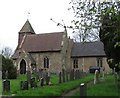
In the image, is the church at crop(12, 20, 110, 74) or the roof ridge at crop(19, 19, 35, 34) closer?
the church at crop(12, 20, 110, 74)

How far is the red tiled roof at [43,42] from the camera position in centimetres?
5119

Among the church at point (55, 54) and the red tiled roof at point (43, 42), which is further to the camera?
the red tiled roof at point (43, 42)

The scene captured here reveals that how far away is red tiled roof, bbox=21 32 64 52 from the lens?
5119 cm

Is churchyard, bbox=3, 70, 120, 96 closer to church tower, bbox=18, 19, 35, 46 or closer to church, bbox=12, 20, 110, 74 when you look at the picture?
church, bbox=12, 20, 110, 74

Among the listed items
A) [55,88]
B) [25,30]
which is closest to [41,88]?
[55,88]

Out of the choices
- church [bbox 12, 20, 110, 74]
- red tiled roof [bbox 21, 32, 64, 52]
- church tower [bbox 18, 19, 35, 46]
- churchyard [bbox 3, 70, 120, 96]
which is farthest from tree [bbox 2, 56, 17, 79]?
church tower [bbox 18, 19, 35, 46]

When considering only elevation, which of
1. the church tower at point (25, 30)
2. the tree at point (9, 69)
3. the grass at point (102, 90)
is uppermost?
the church tower at point (25, 30)

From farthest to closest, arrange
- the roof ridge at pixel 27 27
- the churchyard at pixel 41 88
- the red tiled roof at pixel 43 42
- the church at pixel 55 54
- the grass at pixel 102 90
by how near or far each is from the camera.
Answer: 1. the roof ridge at pixel 27 27
2. the red tiled roof at pixel 43 42
3. the church at pixel 55 54
4. the churchyard at pixel 41 88
5. the grass at pixel 102 90

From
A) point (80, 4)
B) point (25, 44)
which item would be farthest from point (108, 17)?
point (25, 44)

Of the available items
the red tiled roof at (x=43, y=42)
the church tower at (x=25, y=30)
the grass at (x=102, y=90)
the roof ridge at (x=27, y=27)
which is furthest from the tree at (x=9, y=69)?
the roof ridge at (x=27, y=27)

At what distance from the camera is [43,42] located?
5309cm

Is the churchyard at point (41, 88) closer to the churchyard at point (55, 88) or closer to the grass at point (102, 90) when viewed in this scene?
the churchyard at point (55, 88)

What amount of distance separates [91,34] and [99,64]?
39348 millimetres

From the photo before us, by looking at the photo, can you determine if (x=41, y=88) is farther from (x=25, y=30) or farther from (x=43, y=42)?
(x=25, y=30)
